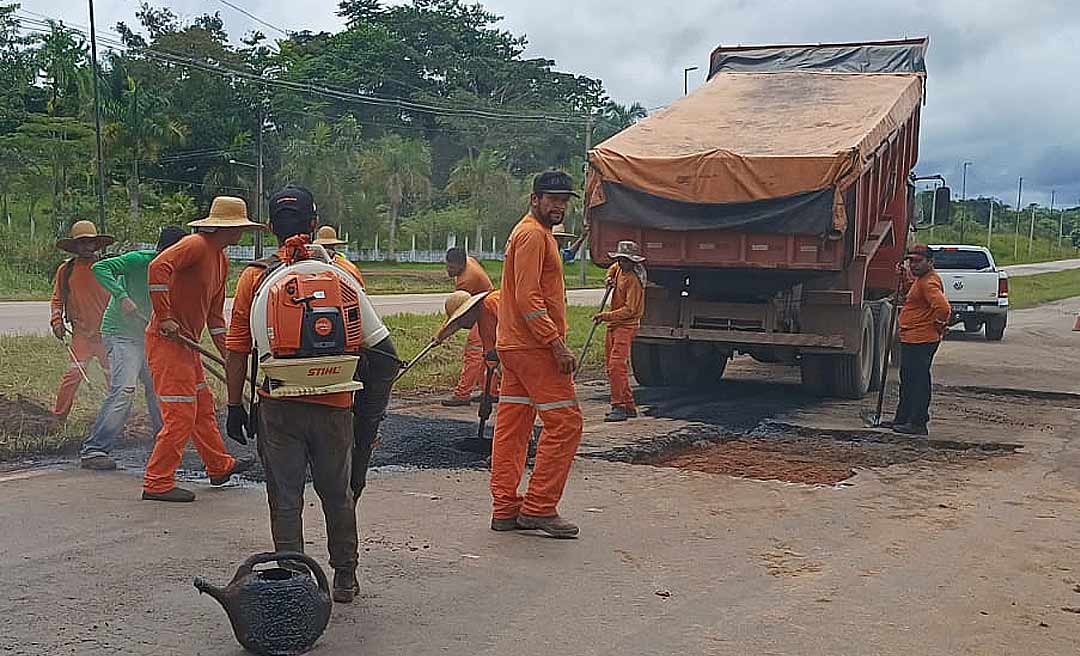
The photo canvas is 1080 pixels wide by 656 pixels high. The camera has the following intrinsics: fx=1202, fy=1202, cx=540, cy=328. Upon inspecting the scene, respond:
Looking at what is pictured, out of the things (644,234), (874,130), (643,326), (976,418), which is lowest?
(976,418)

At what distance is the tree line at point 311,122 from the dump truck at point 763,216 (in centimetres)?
2434

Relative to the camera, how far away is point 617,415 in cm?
1071

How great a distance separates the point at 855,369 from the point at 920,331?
76.6 inches

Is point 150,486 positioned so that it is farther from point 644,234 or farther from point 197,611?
point 644,234

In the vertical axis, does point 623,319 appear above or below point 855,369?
above

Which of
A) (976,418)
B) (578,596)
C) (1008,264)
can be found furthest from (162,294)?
(1008,264)

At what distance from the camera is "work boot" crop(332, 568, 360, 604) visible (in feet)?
16.6

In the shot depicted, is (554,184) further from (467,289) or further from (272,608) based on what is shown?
(467,289)

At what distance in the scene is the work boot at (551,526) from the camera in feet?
→ 20.9

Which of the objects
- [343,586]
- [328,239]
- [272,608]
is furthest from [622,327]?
[272,608]

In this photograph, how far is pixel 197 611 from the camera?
4.93 meters

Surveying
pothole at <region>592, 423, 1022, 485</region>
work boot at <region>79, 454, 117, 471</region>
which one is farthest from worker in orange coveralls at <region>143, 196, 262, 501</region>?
pothole at <region>592, 423, 1022, 485</region>

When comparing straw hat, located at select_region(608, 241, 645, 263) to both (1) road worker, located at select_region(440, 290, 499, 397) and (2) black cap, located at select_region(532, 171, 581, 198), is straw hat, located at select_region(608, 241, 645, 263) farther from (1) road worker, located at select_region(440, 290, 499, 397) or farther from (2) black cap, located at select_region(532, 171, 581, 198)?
(2) black cap, located at select_region(532, 171, 581, 198)

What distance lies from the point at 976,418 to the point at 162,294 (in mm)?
7864
